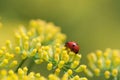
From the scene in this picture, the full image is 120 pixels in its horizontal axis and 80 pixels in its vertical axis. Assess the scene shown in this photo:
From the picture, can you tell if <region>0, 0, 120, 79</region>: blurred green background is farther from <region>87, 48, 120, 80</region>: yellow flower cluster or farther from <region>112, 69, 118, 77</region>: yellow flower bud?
<region>112, 69, 118, 77</region>: yellow flower bud

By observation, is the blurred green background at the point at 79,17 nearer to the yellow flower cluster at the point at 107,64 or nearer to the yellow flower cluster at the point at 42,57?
the yellow flower cluster at the point at 107,64

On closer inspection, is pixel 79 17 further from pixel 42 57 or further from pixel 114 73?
pixel 42 57

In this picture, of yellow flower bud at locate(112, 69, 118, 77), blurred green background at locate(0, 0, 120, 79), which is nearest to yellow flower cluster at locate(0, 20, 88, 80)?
yellow flower bud at locate(112, 69, 118, 77)

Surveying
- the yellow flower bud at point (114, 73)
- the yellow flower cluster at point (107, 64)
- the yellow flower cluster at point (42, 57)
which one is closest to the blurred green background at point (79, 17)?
the yellow flower cluster at point (107, 64)

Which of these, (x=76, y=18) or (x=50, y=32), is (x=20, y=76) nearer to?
(x=50, y=32)

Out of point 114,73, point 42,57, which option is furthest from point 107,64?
point 42,57

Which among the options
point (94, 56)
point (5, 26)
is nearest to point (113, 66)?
point (94, 56)
